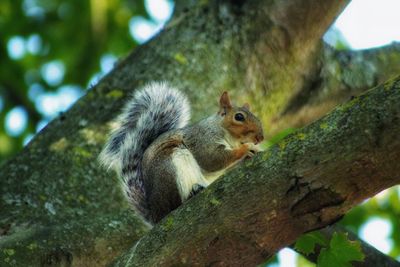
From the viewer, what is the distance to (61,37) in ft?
20.2

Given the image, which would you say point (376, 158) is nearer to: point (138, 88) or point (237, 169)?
point (237, 169)

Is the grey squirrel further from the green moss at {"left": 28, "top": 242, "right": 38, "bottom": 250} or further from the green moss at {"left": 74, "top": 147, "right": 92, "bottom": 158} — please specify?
the green moss at {"left": 28, "top": 242, "right": 38, "bottom": 250}

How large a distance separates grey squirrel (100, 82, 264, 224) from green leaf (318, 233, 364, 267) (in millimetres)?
865

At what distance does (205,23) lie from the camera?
436 cm

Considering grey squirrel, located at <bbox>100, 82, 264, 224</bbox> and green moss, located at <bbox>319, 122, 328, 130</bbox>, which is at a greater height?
grey squirrel, located at <bbox>100, 82, 264, 224</bbox>

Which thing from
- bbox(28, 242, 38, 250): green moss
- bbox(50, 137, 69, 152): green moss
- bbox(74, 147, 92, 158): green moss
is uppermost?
bbox(50, 137, 69, 152): green moss

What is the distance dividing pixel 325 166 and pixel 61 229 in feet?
4.41

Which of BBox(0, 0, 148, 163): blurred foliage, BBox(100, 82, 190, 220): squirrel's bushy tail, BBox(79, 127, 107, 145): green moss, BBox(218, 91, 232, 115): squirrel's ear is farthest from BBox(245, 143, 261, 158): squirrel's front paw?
BBox(0, 0, 148, 163): blurred foliage

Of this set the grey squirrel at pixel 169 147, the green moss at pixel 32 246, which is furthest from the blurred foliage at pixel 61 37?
the green moss at pixel 32 246

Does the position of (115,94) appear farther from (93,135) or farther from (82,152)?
(82,152)

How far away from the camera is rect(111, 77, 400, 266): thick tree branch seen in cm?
200

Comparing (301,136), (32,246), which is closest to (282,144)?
A: (301,136)

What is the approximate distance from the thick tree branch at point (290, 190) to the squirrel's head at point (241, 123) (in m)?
1.46

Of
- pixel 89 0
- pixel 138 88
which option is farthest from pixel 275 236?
pixel 89 0
